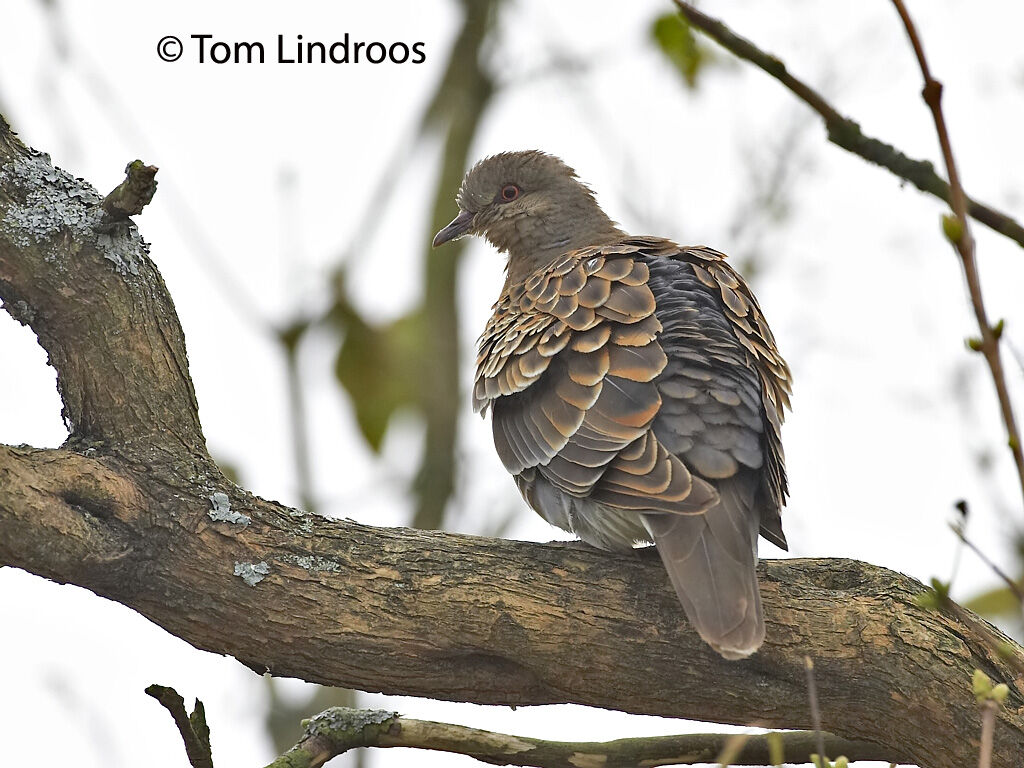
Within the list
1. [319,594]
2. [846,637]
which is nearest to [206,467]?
[319,594]

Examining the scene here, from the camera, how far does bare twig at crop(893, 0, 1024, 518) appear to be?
1.24m

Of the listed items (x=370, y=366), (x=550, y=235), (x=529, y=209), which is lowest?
(x=550, y=235)

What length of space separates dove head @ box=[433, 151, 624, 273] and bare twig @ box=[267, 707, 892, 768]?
2356mm

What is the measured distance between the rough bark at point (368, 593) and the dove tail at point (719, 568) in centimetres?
15

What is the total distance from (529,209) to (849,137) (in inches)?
144

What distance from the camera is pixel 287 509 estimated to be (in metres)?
3.38

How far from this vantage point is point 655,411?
140 inches

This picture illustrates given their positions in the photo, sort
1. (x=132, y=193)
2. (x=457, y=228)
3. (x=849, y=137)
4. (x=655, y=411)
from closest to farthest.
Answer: (x=849, y=137) → (x=132, y=193) → (x=655, y=411) → (x=457, y=228)

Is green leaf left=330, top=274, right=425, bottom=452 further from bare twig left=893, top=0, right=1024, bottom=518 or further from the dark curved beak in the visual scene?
bare twig left=893, top=0, right=1024, bottom=518

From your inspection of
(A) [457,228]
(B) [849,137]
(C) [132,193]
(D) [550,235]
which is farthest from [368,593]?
(A) [457,228]

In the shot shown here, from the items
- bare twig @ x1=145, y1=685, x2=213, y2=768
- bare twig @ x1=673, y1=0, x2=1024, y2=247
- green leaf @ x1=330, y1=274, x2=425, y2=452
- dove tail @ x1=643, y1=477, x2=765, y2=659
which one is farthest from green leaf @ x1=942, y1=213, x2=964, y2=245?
green leaf @ x1=330, y1=274, x2=425, y2=452

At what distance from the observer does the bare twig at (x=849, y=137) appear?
5.38ft

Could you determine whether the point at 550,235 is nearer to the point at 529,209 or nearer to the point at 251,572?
the point at 529,209

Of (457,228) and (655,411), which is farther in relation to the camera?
(457,228)
